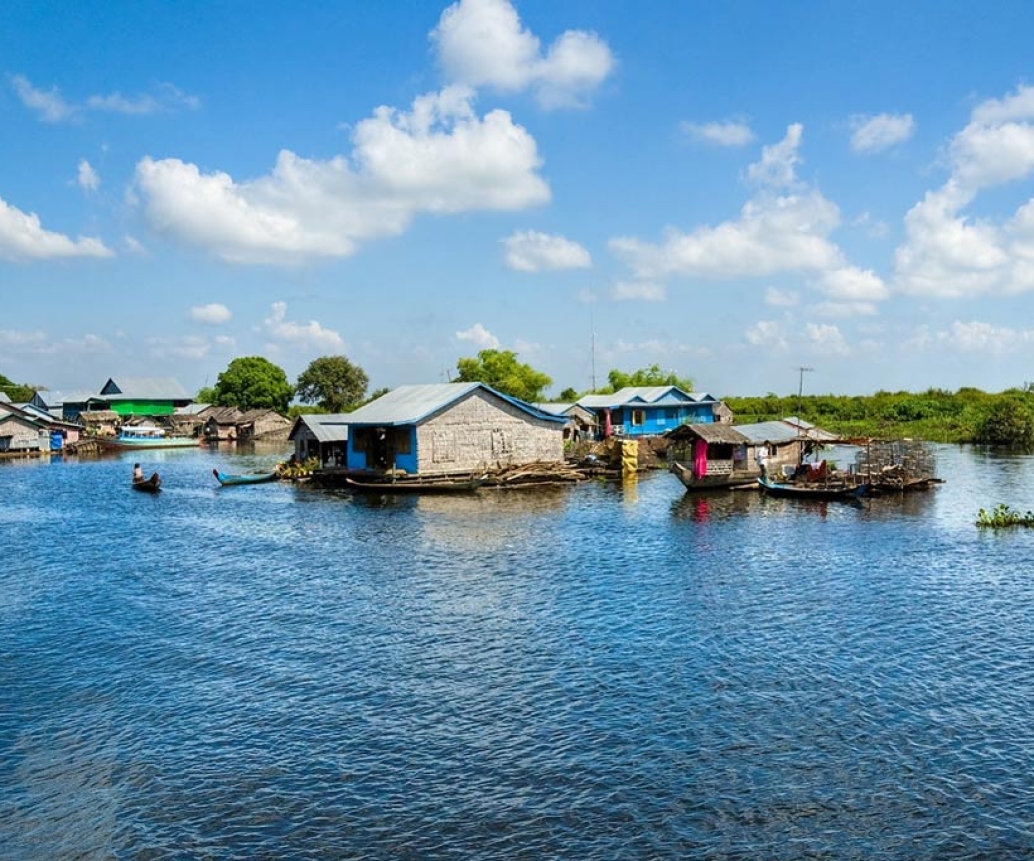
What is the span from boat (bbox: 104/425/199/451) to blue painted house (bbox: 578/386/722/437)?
41771mm

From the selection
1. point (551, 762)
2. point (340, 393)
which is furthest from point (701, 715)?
point (340, 393)

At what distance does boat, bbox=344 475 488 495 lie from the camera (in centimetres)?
4625

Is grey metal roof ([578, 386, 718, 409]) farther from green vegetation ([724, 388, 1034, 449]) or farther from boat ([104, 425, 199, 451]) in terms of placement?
boat ([104, 425, 199, 451])

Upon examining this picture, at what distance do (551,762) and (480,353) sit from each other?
88.8 meters

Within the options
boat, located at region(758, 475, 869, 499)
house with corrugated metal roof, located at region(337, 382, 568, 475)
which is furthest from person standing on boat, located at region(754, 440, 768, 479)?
house with corrugated metal roof, located at region(337, 382, 568, 475)

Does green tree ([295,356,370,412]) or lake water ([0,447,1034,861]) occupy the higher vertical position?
green tree ([295,356,370,412])

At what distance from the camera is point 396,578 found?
86.9 feet

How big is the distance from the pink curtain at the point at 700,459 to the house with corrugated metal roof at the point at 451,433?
935cm

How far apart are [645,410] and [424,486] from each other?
1287 inches

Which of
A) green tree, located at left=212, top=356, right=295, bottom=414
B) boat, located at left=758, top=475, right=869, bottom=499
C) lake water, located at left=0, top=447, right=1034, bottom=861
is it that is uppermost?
green tree, located at left=212, top=356, right=295, bottom=414

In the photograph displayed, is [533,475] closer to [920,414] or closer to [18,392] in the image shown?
[920,414]

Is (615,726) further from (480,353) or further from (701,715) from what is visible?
(480,353)

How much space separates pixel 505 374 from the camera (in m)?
99.3

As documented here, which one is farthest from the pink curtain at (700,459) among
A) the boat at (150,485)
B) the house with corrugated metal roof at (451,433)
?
the boat at (150,485)
